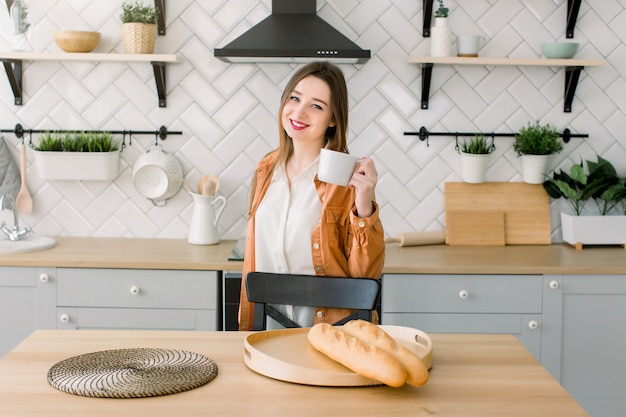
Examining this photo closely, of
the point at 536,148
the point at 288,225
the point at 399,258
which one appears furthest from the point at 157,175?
the point at 536,148

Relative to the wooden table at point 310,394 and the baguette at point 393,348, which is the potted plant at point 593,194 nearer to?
the wooden table at point 310,394

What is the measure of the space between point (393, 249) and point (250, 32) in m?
1.08

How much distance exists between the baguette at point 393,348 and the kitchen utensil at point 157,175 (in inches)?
79.2

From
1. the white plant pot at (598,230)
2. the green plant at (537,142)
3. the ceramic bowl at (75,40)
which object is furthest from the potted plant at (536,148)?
the ceramic bowl at (75,40)

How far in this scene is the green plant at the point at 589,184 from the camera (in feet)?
11.8

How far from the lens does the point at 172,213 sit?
3.75 metres

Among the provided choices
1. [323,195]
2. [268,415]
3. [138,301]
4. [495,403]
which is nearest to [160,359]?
A: [268,415]

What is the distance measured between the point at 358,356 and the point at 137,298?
1.77 meters

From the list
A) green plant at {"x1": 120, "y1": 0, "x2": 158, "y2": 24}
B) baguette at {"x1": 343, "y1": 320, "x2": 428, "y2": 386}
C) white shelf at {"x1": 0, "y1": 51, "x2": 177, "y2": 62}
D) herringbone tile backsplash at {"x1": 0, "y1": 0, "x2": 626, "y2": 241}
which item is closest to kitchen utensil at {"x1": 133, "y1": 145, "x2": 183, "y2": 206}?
herringbone tile backsplash at {"x1": 0, "y1": 0, "x2": 626, "y2": 241}

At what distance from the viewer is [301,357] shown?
1.75m

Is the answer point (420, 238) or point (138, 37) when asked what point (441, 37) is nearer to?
point (420, 238)

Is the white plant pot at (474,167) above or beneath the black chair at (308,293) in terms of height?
above

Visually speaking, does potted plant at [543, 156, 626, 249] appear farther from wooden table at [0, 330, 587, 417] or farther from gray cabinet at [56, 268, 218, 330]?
wooden table at [0, 330, 587, 417]

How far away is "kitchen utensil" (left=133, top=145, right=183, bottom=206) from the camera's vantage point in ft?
11.9
